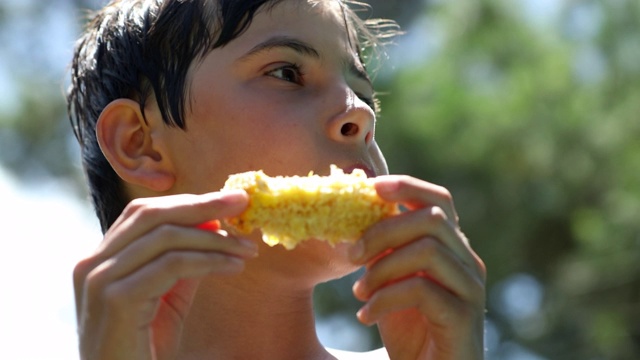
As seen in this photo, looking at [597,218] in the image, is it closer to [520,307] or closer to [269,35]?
[520,307]

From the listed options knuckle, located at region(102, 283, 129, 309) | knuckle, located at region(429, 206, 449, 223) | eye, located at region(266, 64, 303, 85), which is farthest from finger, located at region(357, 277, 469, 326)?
eye, located at region(266, 64, 303, 85)

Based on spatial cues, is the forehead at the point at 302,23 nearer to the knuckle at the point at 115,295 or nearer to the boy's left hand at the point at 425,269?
the boy's left hand at the point at 425,269

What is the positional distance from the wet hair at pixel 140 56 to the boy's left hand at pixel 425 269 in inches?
29.4

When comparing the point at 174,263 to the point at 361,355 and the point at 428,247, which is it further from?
the point at 361,355

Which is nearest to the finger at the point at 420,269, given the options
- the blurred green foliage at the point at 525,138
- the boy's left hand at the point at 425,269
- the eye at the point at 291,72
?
the boy's left hand at the point at 425,269

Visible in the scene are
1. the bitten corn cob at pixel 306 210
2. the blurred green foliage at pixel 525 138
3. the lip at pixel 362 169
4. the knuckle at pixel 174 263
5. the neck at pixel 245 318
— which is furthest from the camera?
the blurred green foliage at pixel 525 138

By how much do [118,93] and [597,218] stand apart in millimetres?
6451

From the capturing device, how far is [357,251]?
169 cm

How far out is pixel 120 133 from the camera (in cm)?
236

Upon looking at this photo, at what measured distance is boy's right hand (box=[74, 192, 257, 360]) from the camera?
162 centimetres

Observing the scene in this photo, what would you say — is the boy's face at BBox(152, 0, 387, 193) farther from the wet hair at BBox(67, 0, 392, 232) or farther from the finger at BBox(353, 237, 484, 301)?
the finger at BBox(353, 237, 484, 301)

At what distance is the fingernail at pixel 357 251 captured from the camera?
5.52 feet

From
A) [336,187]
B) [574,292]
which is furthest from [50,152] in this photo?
[336,187]

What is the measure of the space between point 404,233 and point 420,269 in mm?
68
